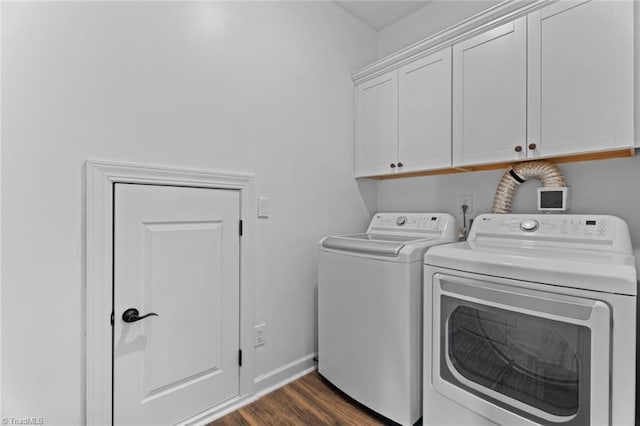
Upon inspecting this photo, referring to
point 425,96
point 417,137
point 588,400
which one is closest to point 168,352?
point 588,400

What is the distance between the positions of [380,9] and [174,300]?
2.66m

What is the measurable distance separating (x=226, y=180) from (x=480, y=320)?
60.4 inches

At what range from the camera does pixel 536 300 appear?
4.07 ft

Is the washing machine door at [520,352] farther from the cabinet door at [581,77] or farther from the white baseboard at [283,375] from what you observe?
the white baseboard at [283,375]

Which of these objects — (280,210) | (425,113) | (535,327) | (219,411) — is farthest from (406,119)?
(219,411)

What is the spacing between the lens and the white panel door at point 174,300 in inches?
58.9

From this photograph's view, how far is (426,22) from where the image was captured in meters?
2.49

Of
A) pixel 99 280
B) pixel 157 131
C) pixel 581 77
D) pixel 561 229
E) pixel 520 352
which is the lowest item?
pixel 520 352

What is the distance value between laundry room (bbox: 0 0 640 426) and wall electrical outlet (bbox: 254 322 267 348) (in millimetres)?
19

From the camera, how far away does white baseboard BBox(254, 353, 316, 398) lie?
6.55 ft

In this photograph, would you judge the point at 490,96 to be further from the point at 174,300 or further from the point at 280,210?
the point at 174,300

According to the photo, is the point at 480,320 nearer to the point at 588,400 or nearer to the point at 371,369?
the point at 588,400

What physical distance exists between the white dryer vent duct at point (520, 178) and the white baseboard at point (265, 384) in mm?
1700

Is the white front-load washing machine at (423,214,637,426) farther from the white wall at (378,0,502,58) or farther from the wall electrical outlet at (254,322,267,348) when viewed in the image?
the white wall at (378,0,502,58)
